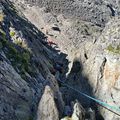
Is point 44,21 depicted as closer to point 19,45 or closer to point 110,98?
point 19,45

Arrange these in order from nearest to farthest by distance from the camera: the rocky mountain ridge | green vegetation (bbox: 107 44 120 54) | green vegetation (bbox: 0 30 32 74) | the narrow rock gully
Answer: the rocky mountain ridge, the narrow rock gully, green vegetation (bbox: 107 44 120 54), green vegetation (bbox: 0 30 32 74)

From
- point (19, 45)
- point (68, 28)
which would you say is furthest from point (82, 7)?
point (19, 45)

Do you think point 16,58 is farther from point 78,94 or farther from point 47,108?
point 47,108

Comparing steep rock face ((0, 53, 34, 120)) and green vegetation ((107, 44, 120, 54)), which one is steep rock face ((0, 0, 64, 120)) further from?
green vegetation ((107, 44, 120, 54))

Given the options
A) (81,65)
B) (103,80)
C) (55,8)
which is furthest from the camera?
(55,8)

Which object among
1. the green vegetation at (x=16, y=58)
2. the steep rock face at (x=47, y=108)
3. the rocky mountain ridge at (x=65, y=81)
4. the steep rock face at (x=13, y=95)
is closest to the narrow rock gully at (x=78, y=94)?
the rocky mountain ridge at (x=65, y=81)

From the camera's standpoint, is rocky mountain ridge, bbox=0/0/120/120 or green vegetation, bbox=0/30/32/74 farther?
green vegetation, bbox=0/30/32/74

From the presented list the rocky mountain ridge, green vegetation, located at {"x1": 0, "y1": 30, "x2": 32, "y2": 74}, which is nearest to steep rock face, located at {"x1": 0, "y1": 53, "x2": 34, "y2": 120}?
the rocky mountain ridge

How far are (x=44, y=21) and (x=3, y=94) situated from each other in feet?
115

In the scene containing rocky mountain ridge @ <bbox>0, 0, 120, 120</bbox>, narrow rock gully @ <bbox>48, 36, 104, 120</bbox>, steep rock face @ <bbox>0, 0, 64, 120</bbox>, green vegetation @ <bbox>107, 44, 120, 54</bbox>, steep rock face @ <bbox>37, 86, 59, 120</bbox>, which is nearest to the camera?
steep rock face @ <bbox>37, 86, 59, 120</bbox>

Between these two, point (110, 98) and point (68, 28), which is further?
point (68, 28)

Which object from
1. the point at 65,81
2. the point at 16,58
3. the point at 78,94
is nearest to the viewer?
the point at 78,94

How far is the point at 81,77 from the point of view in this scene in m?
16.1

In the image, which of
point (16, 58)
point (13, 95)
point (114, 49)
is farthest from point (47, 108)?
point (16, 58)
